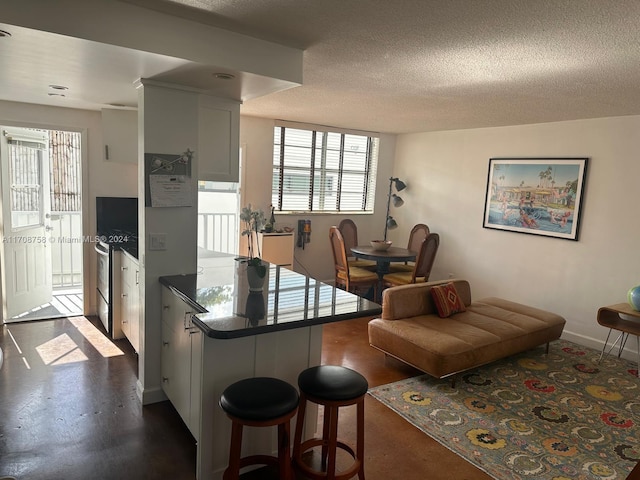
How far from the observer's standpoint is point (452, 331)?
3648 millimetres

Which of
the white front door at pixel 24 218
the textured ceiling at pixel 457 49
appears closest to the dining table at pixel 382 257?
the textured ceiling at pixel 457 49

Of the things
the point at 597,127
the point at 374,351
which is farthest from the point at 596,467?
the point at 597,127

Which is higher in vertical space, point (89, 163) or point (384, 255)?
point (89, 163)

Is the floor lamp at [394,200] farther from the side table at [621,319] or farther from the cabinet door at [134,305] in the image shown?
the cabinet door at [134,305]

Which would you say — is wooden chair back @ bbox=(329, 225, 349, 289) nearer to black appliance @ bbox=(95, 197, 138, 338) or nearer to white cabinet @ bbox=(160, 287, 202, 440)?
black appliance @ bbox=(95, 197, 138, 338)

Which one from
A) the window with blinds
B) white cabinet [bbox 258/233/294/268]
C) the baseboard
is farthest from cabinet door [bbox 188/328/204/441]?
the window with blinds

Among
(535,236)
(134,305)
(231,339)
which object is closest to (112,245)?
(134,305)

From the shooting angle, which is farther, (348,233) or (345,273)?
(348,233)

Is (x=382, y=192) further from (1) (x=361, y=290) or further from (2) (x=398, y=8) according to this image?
(2) (x=398, y=8)

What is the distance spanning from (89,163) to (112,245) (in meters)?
1.08

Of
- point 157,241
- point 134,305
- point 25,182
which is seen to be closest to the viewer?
point 157,241

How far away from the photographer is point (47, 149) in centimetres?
465

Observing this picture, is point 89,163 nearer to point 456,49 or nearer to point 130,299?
point 130,299

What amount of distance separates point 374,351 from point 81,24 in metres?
3.43
